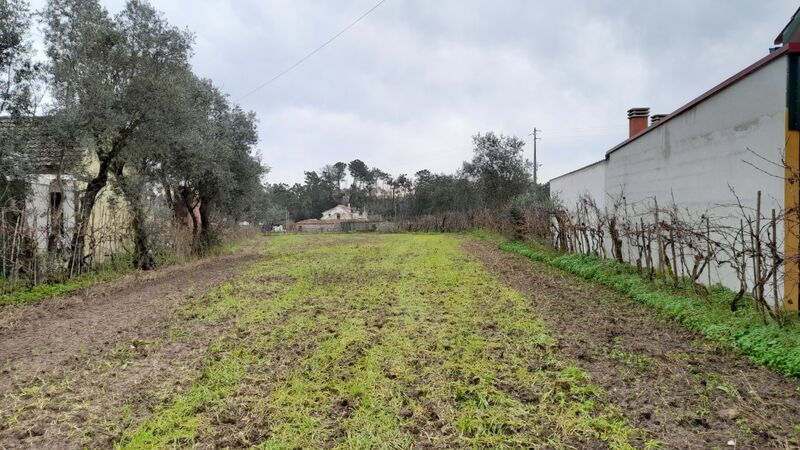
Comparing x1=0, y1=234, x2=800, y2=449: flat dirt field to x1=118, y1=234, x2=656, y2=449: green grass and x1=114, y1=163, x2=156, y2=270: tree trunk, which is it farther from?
x1=114, y1=163, x2=156, y2=270: tree trunk

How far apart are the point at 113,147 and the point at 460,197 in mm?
33888

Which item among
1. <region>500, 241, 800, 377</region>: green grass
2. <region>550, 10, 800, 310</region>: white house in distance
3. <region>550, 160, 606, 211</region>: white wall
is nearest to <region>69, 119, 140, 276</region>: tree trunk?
<region>500, 241, 800, 377</region>: green grass

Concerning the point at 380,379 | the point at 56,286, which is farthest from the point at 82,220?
the point at 380,379

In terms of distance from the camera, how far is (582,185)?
14648mm

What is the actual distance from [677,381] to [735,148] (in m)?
4.74

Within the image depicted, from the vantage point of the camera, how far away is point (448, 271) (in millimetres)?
11086

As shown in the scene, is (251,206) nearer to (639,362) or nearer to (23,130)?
(23,130)

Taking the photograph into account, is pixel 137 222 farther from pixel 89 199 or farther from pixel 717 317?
pixel 717 317

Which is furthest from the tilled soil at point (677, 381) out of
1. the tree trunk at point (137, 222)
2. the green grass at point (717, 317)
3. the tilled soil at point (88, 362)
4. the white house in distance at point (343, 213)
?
the white house in distance at point (343, 213)

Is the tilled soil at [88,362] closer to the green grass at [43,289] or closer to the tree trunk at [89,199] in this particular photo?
the green grass at [43,289]

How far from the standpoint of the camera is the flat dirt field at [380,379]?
9.61ft

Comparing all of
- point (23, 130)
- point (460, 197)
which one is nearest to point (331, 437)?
point (23, 130)

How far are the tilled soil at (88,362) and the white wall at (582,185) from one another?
454 inches

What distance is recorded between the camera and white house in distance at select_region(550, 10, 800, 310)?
214 inches
